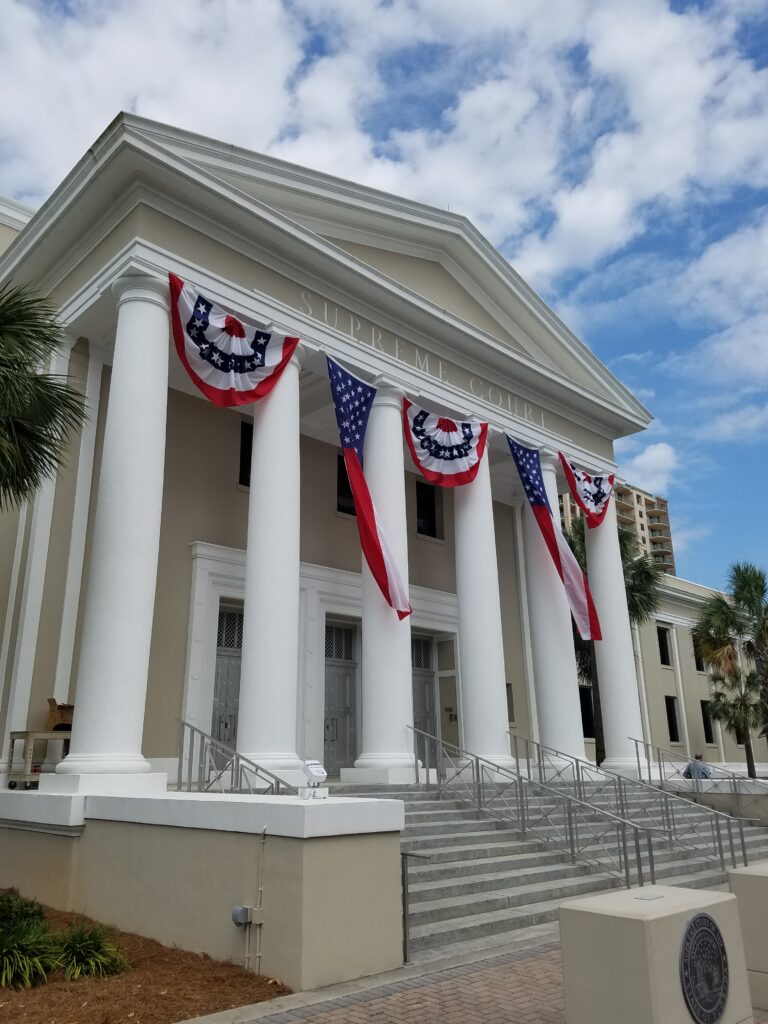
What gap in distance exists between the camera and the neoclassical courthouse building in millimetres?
11125

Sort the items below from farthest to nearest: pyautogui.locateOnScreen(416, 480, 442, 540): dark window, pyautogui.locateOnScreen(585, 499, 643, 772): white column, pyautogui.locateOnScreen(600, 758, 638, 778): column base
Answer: pyautogui.locateOnScreen(416, 480, 442, 540): dark window
pyautogui.locateOnScreen(585, 499, 643, 772): white column
pyautogui.locateOnScreen(600, 758, 638, 778): column base

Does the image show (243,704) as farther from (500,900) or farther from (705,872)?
(705,872)

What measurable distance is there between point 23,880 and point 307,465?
9761 mm

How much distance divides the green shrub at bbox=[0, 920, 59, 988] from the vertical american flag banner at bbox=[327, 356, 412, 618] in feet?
24.4

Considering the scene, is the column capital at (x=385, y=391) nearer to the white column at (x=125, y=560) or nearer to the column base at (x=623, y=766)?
the white column at (x=125, y=560)

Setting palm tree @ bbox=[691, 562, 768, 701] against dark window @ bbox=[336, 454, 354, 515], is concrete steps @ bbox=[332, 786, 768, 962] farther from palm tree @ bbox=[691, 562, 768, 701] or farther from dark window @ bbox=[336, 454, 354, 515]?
palm tree @ bbox=[691, 562, 768, 701]

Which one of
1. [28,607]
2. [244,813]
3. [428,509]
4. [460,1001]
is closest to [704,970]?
[460,1001]

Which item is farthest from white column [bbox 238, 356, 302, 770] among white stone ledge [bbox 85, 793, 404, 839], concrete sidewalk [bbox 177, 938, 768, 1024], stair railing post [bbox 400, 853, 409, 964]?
concrete sidewalk [bbox 177, 938, 768, 1024]

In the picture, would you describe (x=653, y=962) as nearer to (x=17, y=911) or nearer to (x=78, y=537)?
(x=17, y=911)

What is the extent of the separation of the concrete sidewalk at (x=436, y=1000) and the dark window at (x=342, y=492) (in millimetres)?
11714

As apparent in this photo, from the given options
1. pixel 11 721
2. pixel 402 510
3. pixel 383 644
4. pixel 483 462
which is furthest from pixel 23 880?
pixel 483 462

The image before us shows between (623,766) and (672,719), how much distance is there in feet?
58.8

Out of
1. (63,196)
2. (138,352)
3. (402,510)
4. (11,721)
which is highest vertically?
(63,196)

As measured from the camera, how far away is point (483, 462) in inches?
648
